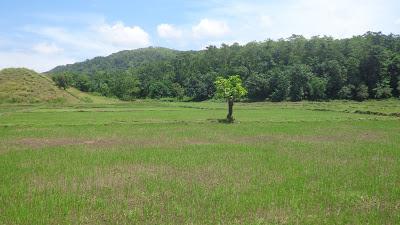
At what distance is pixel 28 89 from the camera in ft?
286

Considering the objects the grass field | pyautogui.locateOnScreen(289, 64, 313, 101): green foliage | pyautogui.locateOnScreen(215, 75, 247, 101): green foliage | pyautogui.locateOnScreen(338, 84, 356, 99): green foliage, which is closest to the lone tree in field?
pyautogui.locateOnScreen(215, 75, 247, 101): green foliage

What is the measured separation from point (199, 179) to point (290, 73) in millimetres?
90514

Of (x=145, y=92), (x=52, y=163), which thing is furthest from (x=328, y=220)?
(x=145, y=92)

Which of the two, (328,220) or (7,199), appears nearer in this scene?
(328,220)

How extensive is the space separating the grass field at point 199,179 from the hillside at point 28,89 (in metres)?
57.4

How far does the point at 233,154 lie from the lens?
21547mm

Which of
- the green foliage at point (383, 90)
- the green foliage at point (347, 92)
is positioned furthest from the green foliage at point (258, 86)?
the green foliage at point (383, 90)

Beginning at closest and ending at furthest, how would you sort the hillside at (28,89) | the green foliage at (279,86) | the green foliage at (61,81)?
the hillside at (28,89) < the green foliage at (61,81) < the green foliage at (279,86)

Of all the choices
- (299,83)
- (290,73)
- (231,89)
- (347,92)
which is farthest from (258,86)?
(231,89)

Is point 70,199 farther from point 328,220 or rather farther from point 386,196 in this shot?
point 386,196

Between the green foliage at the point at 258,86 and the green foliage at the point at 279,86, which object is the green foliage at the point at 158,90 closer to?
the green foliage at the point at 258,86

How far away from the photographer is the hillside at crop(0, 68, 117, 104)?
8262 cm

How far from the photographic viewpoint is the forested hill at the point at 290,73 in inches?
3878

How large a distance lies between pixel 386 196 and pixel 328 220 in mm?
3318
